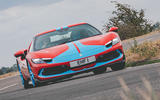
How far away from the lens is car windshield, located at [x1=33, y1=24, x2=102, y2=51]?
886 cm

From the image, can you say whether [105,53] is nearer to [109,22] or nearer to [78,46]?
[78,46]

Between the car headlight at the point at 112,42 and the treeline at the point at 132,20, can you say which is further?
the treeline at the point at 132,20

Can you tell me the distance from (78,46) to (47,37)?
136 centimetres

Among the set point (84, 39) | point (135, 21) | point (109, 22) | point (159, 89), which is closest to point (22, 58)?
point (84, 39)

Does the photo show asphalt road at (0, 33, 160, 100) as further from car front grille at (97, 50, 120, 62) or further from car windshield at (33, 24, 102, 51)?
car windshield at (33, 24, 102, 51)

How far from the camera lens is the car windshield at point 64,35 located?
886cm

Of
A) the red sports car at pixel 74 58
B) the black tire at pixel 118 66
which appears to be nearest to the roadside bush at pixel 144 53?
the black tire at pixel 118 66

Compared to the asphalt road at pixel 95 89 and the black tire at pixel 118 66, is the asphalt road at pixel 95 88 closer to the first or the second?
the asphalt road at pixel 95 89

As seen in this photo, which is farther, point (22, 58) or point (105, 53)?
point (22, 58)

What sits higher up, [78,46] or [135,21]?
[78,46]

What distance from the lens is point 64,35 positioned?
9117mm

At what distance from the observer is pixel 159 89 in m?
4.38

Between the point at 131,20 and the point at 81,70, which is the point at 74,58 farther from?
the point at 131,20

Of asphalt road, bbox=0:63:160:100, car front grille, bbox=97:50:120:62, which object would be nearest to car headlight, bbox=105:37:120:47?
car front grille, bbox=97:50:120:62
